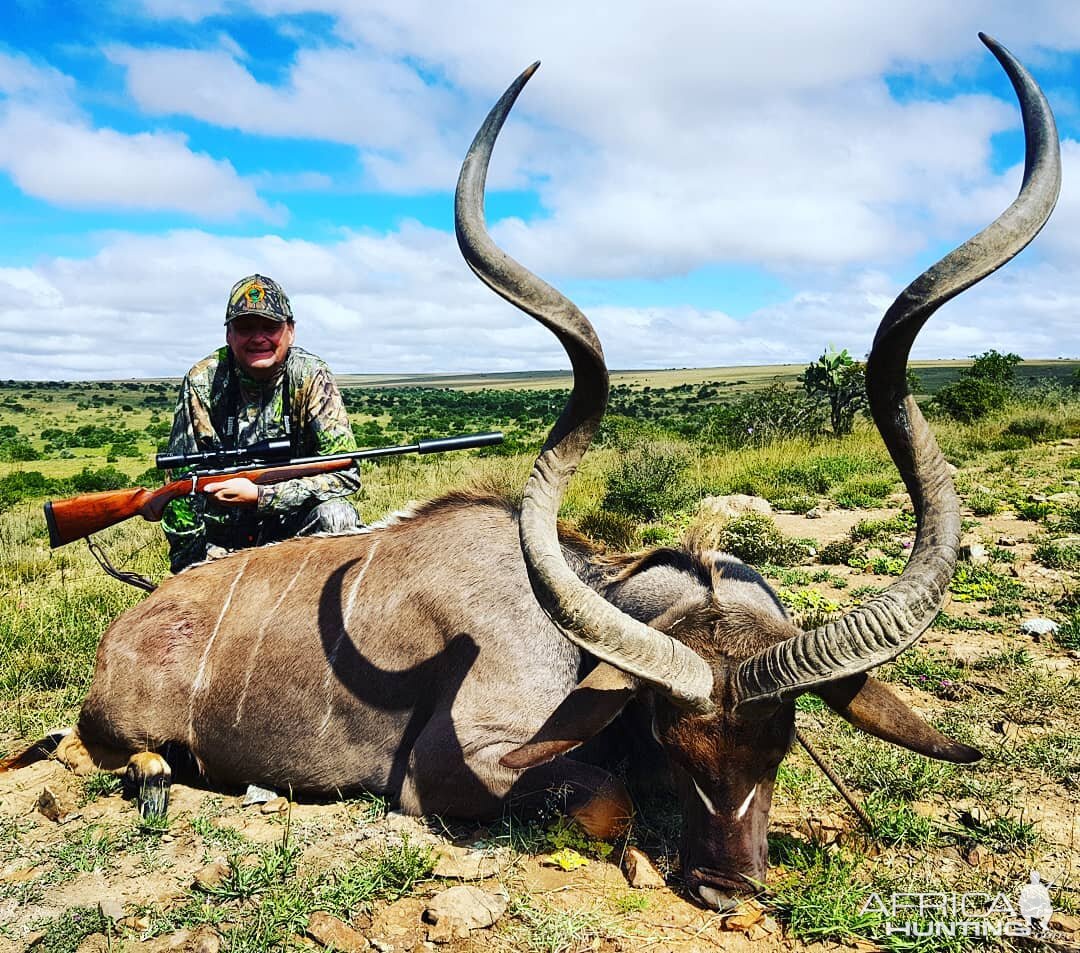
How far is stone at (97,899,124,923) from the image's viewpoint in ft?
11.3

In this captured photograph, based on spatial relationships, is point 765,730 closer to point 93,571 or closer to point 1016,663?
point 1016,663

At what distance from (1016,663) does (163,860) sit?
5.37 meters

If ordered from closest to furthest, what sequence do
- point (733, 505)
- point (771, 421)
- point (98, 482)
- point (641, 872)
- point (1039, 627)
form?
point (641, 872), point (1039, 627), point (733, 505), point (771, 421), point (98, 482)

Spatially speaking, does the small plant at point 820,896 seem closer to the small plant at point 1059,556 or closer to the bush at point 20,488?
the small plant at point 1059,556

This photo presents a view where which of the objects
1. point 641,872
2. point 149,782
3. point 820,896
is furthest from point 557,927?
point 149,782

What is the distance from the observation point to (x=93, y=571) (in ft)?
35.5

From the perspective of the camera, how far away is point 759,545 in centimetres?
891

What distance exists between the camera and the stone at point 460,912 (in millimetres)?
3283

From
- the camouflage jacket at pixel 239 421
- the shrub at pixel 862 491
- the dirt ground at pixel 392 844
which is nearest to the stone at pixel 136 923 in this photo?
the dirt ground at pixel 392 844

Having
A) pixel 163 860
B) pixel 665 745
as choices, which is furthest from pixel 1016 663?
pixel 163 860

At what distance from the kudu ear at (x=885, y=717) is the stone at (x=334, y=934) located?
2.07 meters

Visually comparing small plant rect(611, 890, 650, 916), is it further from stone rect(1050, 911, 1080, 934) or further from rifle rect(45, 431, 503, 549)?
rifle rect(45, 431, 503, 549)

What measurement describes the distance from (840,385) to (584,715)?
22197mm

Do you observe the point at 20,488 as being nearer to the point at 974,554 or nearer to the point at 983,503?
the point at 983,503
